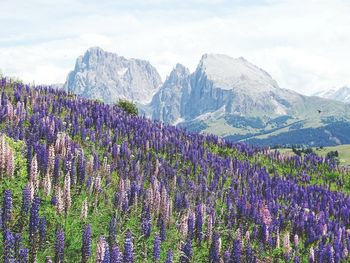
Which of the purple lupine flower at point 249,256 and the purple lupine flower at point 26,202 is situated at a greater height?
the purple lupine flower at point 26,202

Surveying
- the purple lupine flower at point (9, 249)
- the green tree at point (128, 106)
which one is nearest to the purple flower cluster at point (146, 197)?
the purple lupine flower at point (9, 249)

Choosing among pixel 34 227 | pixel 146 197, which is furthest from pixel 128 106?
pixel 34 227

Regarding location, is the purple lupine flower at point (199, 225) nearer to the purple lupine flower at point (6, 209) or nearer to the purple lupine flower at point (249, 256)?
the purple lupine flower at point (249, 256)

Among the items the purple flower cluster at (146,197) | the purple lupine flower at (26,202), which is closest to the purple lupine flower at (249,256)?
the purple flower cluster at (146,197)

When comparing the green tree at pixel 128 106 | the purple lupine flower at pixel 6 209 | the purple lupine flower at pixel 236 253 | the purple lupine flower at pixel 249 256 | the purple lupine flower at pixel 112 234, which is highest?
the green tree at pixel 128 106

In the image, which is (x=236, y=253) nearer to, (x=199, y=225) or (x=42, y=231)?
(x=199, y=225)

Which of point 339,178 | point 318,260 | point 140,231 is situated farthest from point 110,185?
point 339,178

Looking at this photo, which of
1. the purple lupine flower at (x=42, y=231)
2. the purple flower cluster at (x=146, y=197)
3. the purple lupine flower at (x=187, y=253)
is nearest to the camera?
the purple lupine flower at (x=42, y=231)

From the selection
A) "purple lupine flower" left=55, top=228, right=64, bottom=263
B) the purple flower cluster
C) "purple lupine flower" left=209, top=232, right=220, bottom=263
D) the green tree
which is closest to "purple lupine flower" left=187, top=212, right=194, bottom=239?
the purple flower cluster

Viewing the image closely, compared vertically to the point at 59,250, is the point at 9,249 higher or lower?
higher

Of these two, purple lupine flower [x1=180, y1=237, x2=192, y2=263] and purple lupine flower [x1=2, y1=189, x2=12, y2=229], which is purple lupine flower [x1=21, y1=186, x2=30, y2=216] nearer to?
purple lupine flower [x1=2, y1=189, x2=12, y2=229]

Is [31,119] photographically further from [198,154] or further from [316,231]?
[316,231]

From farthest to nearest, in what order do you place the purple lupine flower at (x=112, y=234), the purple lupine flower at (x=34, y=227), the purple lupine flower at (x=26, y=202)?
the purple lupine flower at (x=112, y=234) → the purple lupine flower at (x=26, y=202) → the purple lupine flower at (x=34, y=227)

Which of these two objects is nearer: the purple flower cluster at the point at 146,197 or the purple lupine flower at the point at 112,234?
the purple lupine flower at the point at 112,234
